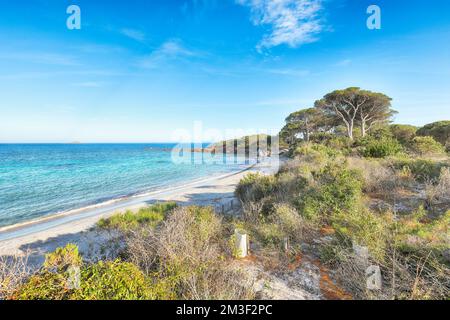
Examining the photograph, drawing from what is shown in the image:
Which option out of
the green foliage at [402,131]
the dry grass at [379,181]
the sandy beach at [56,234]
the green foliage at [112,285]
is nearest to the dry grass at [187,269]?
the green foliage at [112,285]

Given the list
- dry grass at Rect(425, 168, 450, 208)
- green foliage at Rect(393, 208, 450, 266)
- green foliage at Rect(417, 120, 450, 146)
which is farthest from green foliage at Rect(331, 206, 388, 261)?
green foliage at Rect(417, 120, 450, 146)

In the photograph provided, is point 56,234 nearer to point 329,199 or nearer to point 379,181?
point 329,199

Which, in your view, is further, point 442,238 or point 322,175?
point 322,175

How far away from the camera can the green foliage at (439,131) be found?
23.0 metres

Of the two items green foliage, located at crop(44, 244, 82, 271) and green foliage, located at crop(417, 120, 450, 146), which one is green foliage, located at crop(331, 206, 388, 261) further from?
green foliage, located at crop(417, 120, 450, 146)

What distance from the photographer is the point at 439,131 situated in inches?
941

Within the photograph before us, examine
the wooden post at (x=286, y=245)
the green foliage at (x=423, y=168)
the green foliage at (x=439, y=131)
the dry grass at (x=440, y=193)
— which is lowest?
the wooden post at (x=286, y=245)

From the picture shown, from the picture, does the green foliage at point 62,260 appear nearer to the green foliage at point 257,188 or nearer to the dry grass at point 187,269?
the dry grass at point 187,269

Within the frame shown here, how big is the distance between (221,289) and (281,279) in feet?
4.48

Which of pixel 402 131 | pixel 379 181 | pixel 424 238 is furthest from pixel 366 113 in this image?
pixel 424 238

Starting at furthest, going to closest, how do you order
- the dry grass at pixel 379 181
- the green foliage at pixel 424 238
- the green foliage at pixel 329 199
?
the dry grass at pixel 379 181, the green foliage at pixel 329 199, the green foliage at pixel 424 238
